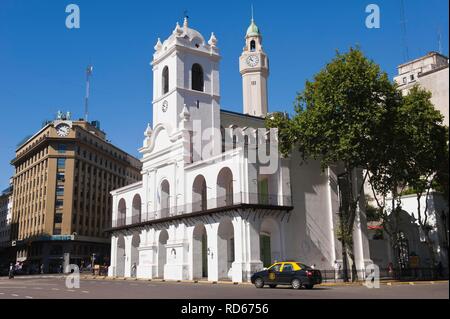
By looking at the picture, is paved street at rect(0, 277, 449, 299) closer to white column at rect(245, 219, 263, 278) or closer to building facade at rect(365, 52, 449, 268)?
white column at rect(245, 219, 263, 278)

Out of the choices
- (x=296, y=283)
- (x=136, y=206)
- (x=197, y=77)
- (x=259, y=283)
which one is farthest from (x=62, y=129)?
(x=296, y=283)

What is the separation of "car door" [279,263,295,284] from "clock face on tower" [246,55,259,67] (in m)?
38.7

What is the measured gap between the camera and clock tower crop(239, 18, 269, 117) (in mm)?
58188

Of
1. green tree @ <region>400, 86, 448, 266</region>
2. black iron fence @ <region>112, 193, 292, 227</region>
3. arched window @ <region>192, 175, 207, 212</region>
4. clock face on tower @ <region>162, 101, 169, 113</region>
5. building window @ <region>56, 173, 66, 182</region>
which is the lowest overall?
black iron fence @ <region>112, 193, 292, 227</region>

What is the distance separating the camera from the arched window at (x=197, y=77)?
43.8 m

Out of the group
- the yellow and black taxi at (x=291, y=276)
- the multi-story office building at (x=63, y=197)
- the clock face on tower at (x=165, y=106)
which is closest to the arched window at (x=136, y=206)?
the clock face on tower at (x=165, y=106)

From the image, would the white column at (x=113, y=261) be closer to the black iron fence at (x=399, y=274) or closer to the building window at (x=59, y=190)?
the black iron fence at (x=399, y=274)

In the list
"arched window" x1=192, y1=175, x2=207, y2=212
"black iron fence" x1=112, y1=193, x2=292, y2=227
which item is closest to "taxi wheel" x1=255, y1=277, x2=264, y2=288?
"black iron fence" x1=112, y1=193, x2=292, y2=227

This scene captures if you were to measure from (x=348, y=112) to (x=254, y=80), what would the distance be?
29.6 meters

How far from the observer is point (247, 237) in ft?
104
